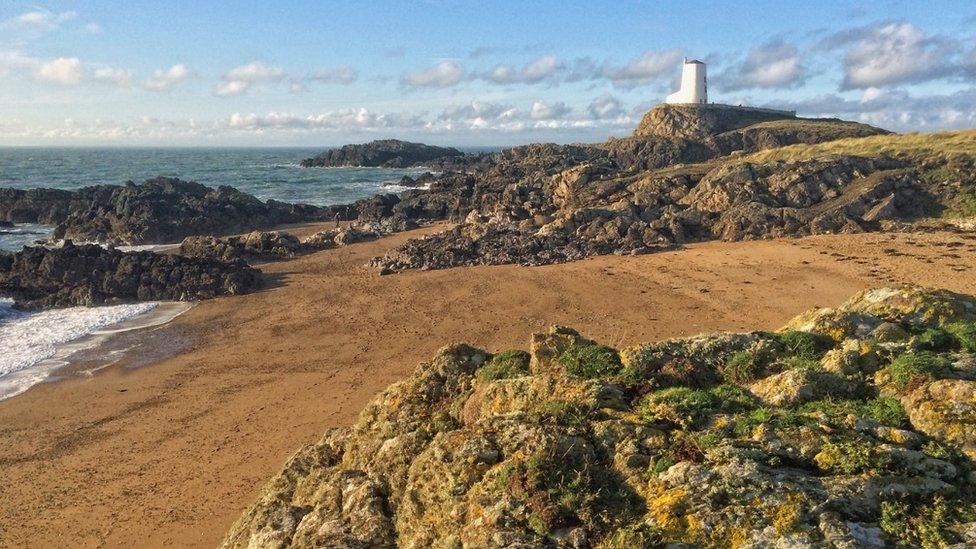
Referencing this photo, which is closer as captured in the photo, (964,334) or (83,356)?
(964,334)

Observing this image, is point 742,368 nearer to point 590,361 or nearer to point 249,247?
point 590,361

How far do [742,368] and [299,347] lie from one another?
1626cm

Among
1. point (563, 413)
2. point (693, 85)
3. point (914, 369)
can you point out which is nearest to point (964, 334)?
point (914, 369)

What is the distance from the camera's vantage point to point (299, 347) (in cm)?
2097

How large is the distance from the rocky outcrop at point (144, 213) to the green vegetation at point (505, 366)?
39.5 m

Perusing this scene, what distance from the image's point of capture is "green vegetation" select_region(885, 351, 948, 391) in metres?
6.78

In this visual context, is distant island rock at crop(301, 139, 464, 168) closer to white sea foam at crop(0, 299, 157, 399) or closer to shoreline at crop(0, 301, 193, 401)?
white sea foam at crop(0, 299, 157, 399)

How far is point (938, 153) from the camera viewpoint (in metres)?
40.8

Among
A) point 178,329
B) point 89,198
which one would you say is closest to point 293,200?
point 89,198

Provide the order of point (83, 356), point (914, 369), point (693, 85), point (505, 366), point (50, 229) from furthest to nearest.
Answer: point (693, 85), point (50, 229), point (83, 356), point (505, 366), point (914, 369)

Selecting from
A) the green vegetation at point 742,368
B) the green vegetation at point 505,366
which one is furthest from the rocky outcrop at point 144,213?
the green vegetation at point 742,368

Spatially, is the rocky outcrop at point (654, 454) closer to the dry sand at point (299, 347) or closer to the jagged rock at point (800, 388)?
the jagged rock at point (800, 388)

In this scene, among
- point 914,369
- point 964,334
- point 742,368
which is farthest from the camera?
point 742,368

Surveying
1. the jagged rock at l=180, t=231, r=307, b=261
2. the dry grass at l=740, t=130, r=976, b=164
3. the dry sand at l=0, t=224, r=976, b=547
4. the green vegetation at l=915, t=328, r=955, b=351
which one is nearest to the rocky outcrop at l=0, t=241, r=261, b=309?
the dry sand at l=0, t=224, r=976, b=547
